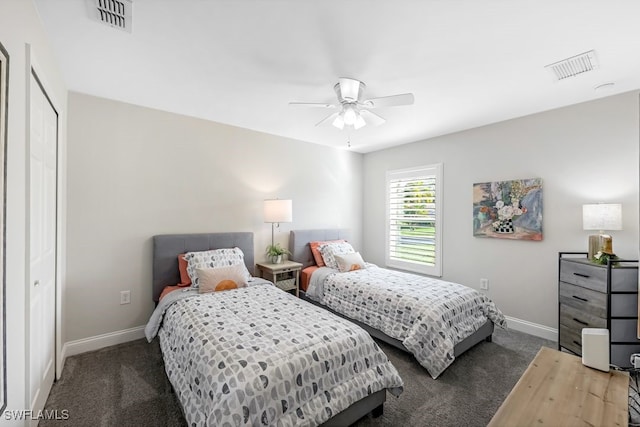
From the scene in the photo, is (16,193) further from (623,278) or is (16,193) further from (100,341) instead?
(623,278)

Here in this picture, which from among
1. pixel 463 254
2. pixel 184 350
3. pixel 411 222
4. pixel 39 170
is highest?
pixel 39 170

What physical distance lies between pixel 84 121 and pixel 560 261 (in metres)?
4.83

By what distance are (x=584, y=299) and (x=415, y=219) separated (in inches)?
85.8

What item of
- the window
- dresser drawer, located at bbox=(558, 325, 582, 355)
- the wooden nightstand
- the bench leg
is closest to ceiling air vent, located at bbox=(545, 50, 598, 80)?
the window

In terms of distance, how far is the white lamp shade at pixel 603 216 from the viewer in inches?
95.7

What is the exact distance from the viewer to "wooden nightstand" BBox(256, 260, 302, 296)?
140 inches

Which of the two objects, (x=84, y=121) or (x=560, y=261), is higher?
(x=84, y=121)

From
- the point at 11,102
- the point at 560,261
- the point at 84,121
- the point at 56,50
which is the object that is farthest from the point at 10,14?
the point at 560,261

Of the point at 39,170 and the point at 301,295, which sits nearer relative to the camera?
the point at 39,170

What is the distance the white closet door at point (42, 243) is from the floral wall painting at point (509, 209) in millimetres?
4200

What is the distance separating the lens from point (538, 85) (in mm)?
2480

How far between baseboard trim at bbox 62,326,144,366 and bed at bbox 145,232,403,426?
2.14ft

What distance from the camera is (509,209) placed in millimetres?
3322

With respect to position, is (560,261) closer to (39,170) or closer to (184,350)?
(184,350)
